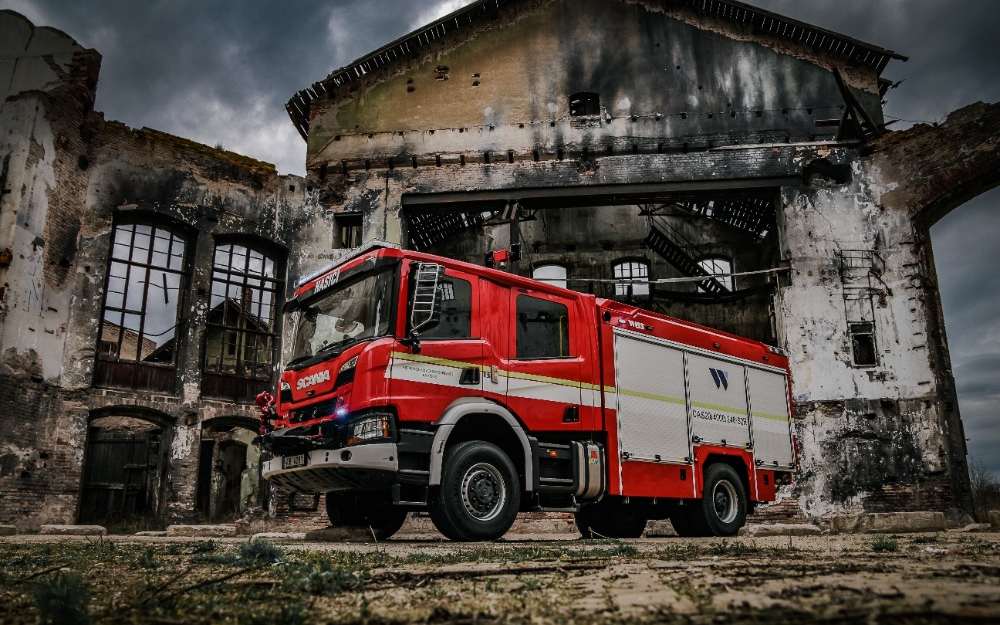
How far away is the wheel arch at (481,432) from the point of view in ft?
24.7

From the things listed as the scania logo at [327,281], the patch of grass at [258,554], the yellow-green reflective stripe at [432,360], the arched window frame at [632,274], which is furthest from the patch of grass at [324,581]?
the arched window frame at [632,274]

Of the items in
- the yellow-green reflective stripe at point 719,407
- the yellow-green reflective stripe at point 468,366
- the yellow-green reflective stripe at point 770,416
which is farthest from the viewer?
the yellow-green reflective stripe at point 770,416

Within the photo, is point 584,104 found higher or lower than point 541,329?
higher

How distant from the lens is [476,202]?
18328 millimetres

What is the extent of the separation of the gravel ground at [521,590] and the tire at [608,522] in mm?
5316

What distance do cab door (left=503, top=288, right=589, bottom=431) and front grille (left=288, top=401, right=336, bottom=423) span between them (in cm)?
194

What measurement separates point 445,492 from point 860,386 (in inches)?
476

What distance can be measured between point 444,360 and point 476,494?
56.8 inches

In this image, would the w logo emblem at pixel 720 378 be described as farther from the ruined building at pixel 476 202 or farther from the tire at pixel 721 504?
the ruined building at pixel 476 202

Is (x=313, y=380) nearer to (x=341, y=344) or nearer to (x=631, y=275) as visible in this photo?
(x=341, y=344)

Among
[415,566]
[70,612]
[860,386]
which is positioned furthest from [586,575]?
[860,386]

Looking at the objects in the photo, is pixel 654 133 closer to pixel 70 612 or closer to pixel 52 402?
pixel 52 402

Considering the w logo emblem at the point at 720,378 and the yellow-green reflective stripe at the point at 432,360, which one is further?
the w logo emblem at the point at 720,378

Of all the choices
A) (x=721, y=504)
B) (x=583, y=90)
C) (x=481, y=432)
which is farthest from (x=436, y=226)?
(x=481, y=432)
